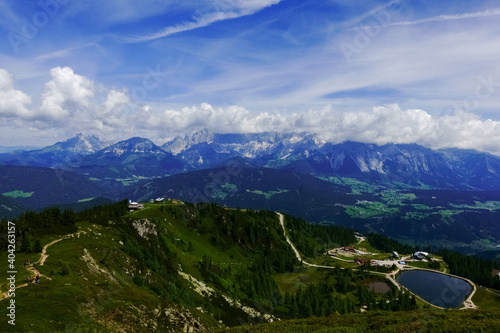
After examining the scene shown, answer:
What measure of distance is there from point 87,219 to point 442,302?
17802cm

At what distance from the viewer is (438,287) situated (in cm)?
17512

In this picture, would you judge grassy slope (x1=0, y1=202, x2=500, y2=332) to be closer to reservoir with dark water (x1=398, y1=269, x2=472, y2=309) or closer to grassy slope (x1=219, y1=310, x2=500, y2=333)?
grassy slope (x1=219, y1=310, x2=500, y2=333)

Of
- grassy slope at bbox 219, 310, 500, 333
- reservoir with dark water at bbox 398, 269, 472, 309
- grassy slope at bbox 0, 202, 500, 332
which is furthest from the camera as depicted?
reservoir with dark water at bbox 398, 269, 472, 309

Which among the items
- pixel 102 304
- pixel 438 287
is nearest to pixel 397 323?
pixel 102 304

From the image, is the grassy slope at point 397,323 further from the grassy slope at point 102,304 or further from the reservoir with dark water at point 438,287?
the reservoir with dark water at point 438,287

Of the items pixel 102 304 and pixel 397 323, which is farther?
pixel 102 304

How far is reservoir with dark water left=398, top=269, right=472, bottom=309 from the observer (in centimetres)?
15471

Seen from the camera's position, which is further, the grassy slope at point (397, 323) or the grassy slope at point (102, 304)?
the grassy slope at point (102, 304)

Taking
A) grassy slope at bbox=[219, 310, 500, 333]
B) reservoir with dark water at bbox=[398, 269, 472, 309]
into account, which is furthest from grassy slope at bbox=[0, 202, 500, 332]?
reservoir with dark water at bbox=[398, 269, 472, 309]

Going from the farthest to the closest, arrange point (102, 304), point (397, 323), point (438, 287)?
point (438, 287), point (102, 304), point (397, 323)

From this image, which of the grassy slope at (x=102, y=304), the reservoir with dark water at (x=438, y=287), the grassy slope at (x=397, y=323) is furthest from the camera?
the reservoir with dark water at (x=438, y=287)

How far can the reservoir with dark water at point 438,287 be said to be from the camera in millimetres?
154712

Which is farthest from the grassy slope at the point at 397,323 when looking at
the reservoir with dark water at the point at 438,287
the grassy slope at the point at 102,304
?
the reservoir with dark water at the point at 438,287

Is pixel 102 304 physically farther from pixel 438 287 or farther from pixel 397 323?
pixel 438 287
